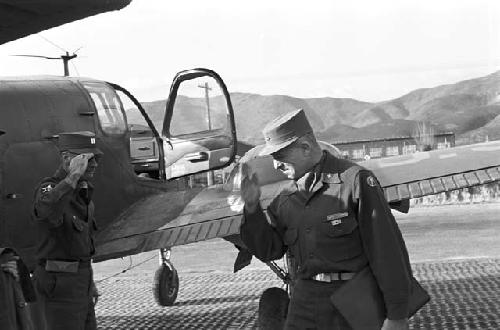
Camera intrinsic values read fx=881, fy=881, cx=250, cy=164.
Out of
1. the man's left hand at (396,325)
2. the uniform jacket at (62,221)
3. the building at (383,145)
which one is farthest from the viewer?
the building at (383,145)

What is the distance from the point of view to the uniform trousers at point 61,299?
680 cm

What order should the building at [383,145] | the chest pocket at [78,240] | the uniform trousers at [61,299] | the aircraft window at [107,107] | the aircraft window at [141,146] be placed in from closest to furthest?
1. the uniform trousers at [61,299]
2. the chest pocket at [78,240]
3. the aircraft window at [107,107]
4. the aircraft window at [141,146]
5. the building at [383,145]

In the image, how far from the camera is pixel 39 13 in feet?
13.3

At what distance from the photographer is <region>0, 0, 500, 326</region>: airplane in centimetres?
831

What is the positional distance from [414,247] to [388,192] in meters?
11.2

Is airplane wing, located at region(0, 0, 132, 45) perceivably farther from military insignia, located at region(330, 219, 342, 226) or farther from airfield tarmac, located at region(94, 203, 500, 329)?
airfield tarmac, located at region(94, 203, 500, 329)

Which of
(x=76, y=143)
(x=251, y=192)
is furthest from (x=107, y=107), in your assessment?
(x=251, y=192)

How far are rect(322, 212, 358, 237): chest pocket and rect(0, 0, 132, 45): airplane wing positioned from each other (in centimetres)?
160

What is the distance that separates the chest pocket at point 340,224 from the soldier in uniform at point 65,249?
8.59ft

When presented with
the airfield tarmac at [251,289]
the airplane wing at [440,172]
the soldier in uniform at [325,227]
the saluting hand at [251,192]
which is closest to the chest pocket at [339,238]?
the soldier in uniform at [325,227]

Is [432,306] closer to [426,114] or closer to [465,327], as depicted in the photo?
[465,327]

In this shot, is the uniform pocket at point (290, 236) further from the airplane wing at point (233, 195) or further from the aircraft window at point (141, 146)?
the aircraft window at point (141, 146)

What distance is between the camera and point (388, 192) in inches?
318

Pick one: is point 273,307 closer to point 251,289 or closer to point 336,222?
point 336,222
